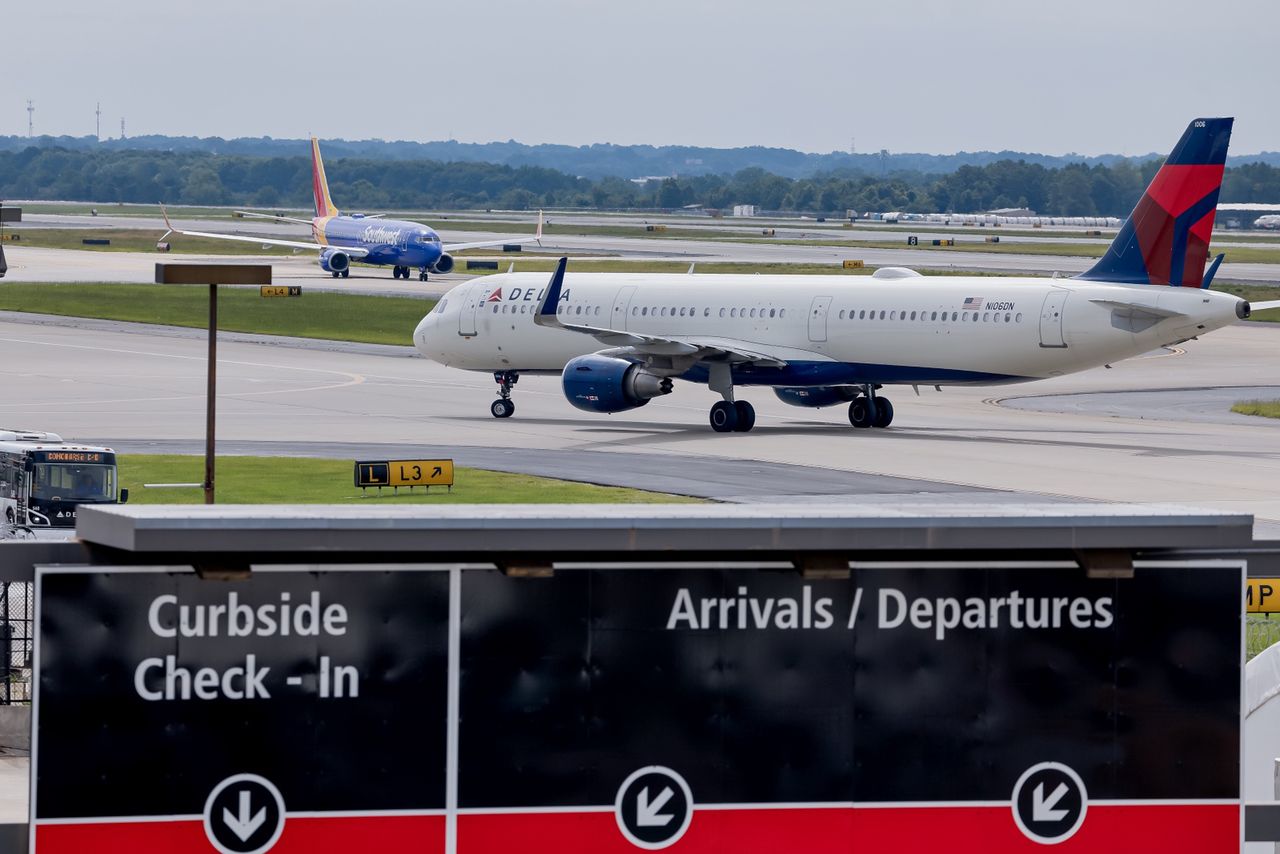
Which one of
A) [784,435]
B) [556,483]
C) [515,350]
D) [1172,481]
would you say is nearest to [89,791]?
[556,483]

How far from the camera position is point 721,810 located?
10.2 meters

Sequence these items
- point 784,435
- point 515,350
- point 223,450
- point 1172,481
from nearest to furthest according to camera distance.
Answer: point 1172,481
point 223,450
point 784,435
point 515,350

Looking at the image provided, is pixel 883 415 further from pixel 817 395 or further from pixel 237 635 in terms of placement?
pixel 237 635

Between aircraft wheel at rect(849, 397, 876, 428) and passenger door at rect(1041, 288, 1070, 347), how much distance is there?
7.21 m

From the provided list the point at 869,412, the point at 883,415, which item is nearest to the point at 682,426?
the point at 869,412

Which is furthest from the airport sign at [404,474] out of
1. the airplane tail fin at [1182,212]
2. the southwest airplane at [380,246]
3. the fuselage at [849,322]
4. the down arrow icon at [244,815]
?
the southwest airplane at [380,246]

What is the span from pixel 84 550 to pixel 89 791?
1.17m

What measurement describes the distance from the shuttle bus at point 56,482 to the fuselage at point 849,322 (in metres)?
20.5

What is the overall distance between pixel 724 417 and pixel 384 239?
7965 cm

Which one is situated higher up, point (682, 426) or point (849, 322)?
point (849, 322)

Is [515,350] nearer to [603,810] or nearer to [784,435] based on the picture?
[784,435]

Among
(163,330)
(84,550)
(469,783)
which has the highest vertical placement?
(84,550)

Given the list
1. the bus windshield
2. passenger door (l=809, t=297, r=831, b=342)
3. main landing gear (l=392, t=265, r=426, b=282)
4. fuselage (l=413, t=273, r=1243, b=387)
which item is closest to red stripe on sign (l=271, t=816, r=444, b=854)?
the bus windshield

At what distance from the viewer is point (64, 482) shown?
3969cm
